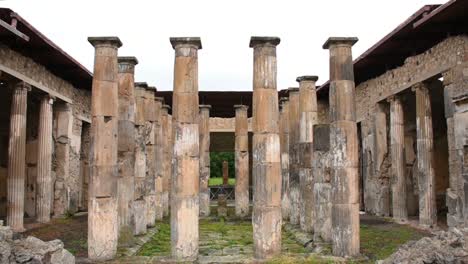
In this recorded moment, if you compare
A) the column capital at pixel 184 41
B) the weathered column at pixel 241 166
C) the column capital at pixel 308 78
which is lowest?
the weathered column at pixel 241 166

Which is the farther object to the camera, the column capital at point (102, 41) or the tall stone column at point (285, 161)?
the tall stone column at point (285, 161)

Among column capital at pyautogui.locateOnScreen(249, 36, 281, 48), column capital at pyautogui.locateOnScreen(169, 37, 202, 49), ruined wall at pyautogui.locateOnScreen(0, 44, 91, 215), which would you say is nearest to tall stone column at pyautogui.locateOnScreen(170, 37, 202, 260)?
column capital at pyautogui.locateOnScreen(169, 37, 202, 49)

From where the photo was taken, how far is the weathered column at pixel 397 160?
16.1m

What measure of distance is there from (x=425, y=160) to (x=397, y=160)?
1.96 meters

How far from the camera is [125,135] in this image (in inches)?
451

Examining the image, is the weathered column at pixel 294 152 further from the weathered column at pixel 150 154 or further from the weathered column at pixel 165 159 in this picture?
the weathered column at pixel 165 159

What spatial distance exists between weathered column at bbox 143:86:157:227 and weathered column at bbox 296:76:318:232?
15.8 feet

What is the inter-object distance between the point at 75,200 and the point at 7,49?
7.75 metres

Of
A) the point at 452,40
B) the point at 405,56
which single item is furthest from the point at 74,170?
the point at 452,40

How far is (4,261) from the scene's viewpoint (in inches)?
265

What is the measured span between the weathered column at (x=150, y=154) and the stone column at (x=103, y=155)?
452cm

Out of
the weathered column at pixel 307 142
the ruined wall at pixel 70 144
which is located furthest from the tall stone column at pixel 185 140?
the ruined wall at pixel 70 144

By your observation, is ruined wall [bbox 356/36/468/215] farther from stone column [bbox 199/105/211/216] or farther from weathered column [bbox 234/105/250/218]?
stone column [bbox 199/105/211/216]

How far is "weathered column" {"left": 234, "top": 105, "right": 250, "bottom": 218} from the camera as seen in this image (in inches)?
768
